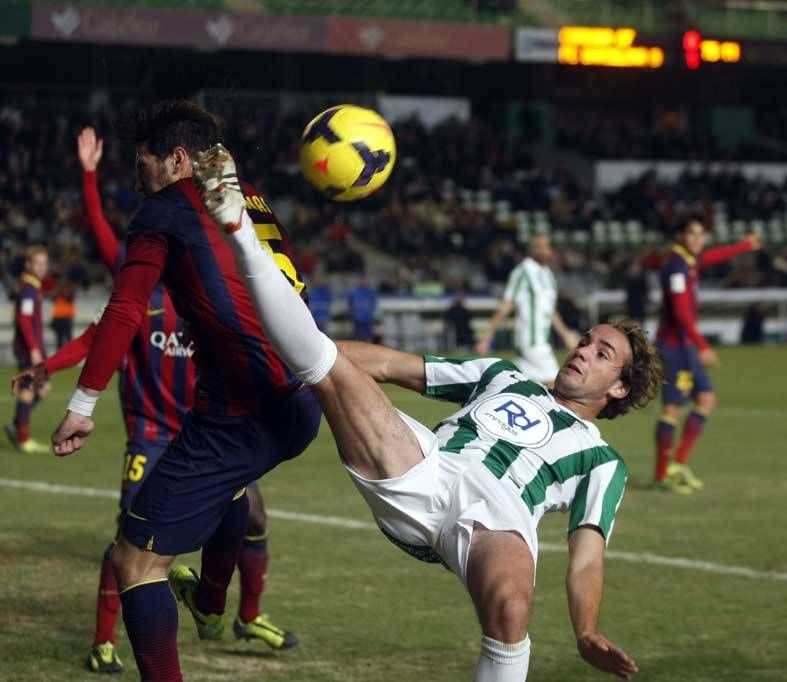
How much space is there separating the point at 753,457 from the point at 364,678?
882cm

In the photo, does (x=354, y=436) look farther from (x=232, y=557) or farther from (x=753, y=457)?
(x=753, y=457)

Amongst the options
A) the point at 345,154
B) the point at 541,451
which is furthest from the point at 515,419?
the point at 345,154

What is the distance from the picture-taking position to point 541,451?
17.3 ft

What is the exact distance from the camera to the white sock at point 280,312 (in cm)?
452

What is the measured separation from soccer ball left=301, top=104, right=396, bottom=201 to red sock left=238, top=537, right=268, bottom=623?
5.82 ft

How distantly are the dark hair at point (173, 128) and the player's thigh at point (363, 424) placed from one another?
1077 millimetres

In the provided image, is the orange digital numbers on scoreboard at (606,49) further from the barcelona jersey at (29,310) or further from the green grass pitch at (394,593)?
the green grass pitch at (394,593)

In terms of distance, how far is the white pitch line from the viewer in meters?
9.09

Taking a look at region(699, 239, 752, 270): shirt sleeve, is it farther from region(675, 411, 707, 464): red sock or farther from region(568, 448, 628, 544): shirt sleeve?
region(568, 448, 628, 544): shirt sleeve

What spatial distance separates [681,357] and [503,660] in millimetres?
8406

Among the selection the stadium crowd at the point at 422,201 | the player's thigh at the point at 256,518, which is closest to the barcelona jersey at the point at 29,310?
the player's thigh at the point at 256,518

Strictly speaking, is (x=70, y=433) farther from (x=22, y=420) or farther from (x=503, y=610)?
(x=22, y=420)

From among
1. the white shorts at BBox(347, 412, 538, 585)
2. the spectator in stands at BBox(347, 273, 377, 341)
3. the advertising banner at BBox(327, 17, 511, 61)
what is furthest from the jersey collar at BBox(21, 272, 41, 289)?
the advertising banner at BBox(327, 17, 511, 61)

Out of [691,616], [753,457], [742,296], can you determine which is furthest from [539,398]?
[742,296]
